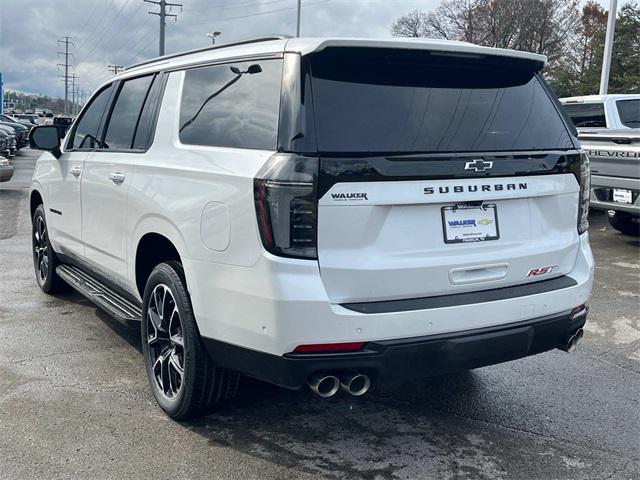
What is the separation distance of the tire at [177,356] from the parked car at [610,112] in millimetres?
8385

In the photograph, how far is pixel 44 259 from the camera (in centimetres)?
605

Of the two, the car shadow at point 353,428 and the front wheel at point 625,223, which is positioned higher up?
the front wheel at point 625,223

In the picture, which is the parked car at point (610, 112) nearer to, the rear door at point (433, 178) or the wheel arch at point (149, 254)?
the rear door at point (433, 178)

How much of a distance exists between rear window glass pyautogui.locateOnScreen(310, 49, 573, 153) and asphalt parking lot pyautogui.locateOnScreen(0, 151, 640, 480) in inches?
58.1

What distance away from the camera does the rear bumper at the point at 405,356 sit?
280 cm

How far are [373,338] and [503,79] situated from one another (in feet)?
4.90

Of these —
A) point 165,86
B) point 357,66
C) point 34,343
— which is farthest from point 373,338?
point 34,343

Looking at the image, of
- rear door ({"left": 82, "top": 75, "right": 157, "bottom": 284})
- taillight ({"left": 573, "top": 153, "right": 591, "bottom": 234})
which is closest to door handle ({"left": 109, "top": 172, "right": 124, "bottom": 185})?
rear door ({"left": 82, "top": 75, "right": 157, "bottom": 284})

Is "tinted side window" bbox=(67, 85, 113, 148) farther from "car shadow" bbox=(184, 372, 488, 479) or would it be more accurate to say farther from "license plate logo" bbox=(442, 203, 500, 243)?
"license plate logo" bbox=(442, 203, 500, 243)

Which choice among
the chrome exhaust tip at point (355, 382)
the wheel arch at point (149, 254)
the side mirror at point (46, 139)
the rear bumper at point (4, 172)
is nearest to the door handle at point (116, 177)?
the wheel arch at point (149, 254)

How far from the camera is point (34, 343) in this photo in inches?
186

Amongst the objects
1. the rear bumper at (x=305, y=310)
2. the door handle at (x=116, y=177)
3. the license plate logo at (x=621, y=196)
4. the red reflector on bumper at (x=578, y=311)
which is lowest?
the red reflector on bumper at (x=578, y=311)

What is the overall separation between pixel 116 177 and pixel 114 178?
0.04 meters

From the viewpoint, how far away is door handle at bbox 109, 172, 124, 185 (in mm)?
4059
